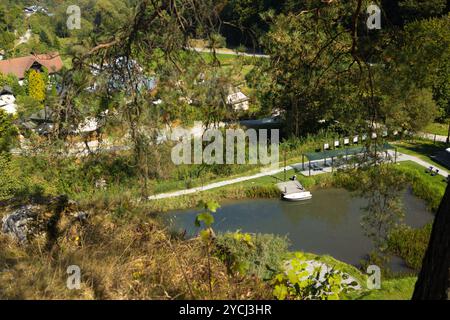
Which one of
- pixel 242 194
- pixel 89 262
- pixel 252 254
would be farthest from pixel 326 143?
pixel 89 262

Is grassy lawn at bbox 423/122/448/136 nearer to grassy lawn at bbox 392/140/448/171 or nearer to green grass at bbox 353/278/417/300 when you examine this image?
grassy lawn at bbox 392/140/448/171

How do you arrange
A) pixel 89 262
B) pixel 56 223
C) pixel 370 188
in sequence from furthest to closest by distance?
pixel 56 223
pixel 370 188
pixel 89 262

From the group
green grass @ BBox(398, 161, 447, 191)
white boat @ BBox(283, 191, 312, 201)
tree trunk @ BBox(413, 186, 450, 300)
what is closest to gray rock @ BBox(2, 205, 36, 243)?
tree trunk @ BBox(413, 186, 450, 300)

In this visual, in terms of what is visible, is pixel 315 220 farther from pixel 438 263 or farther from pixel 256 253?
pixel 438 263

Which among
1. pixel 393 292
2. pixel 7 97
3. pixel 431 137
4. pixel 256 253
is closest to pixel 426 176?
pixel 431 137

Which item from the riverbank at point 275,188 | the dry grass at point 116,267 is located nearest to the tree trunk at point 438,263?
the dry grass at point 116,267

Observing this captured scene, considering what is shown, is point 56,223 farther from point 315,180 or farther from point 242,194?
point 315,180
